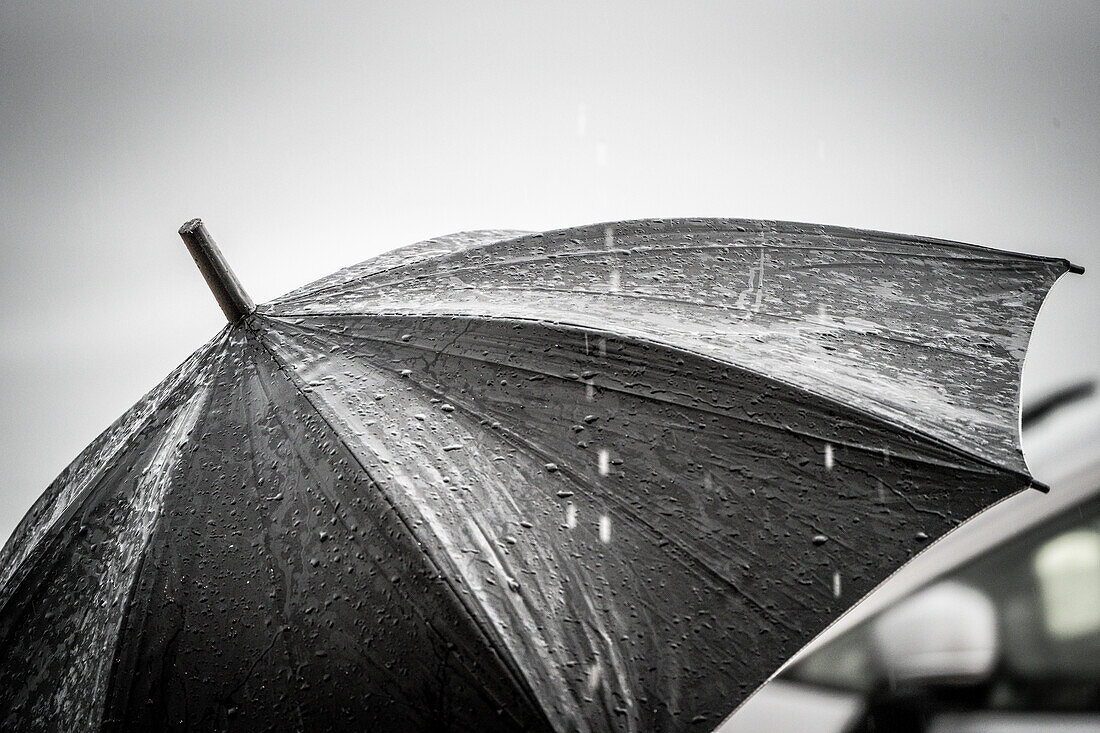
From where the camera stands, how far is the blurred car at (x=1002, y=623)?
95.0 inches

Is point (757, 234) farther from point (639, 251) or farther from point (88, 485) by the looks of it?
point (88, 485)

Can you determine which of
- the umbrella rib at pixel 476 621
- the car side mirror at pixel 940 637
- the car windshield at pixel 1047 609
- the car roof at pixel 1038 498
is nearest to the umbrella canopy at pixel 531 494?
the umbrella rib at pixel 476 621

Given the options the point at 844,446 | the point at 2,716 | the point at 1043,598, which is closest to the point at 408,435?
the point at 844,446

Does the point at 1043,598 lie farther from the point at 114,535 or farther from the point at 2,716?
the point at 2,716

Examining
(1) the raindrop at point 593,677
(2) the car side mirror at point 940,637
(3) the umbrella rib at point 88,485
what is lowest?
(2) the car side mirror at point 940,637

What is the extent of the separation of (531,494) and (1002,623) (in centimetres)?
198

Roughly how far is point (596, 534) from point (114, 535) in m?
→ 0.94

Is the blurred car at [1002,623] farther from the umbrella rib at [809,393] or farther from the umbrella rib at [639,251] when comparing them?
the umbrella rib at [809,393]

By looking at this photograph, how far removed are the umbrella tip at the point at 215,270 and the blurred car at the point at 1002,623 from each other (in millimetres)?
1716

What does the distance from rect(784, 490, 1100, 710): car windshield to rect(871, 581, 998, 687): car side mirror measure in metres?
0.03

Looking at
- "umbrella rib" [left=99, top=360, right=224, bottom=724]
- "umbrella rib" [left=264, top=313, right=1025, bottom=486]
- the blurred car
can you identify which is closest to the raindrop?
"umbrella rib" [left=264, top=313, right=1025, bottom=486]

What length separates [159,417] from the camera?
1.74 m

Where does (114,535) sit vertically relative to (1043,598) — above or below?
above

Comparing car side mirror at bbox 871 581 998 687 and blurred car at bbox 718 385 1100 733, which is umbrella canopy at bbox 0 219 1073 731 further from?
car side mirror at bbox 871 581 998 687
